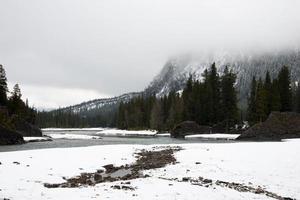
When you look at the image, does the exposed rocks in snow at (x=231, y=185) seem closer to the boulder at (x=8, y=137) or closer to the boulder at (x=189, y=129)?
the boulder at (x=8, y=137)

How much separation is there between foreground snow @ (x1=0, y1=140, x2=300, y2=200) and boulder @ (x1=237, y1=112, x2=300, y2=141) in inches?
1384

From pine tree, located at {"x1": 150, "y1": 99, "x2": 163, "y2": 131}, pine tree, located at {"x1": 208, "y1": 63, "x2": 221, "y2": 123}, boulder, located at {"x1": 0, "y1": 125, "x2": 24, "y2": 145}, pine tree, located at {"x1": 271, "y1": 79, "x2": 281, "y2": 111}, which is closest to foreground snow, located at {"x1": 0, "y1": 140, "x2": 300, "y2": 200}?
boulder, located at {"x1": 0, "y1": 125, "x2": 24, "y2": 145}

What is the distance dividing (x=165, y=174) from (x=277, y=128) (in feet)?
159

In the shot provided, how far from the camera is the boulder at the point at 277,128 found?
65.6 meters

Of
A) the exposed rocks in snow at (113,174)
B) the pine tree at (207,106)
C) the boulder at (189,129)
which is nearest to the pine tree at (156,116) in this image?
the pine tree at (207,106)

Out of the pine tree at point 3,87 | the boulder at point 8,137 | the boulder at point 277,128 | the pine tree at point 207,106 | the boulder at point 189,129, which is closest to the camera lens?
the boulder at point 8,137

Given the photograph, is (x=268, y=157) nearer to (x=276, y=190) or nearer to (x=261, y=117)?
(x=276, y=190)

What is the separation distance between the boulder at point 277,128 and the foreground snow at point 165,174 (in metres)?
35.1

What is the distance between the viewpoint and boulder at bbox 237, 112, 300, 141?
2581 inches

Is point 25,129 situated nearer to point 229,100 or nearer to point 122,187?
point 229,100

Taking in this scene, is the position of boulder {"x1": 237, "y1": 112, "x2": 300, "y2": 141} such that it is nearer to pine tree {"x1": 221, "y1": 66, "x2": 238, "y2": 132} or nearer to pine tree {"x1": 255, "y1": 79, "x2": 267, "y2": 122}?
pine tree {"x1": 255, "y1": 79, "x2": 267, "y2": 122}

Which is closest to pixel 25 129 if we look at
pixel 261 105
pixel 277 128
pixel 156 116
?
pixel 277 128

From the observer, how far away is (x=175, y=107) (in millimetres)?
113188

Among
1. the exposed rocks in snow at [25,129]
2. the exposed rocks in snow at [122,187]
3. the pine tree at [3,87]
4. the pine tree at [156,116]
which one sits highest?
the pine tree at [3,87]
